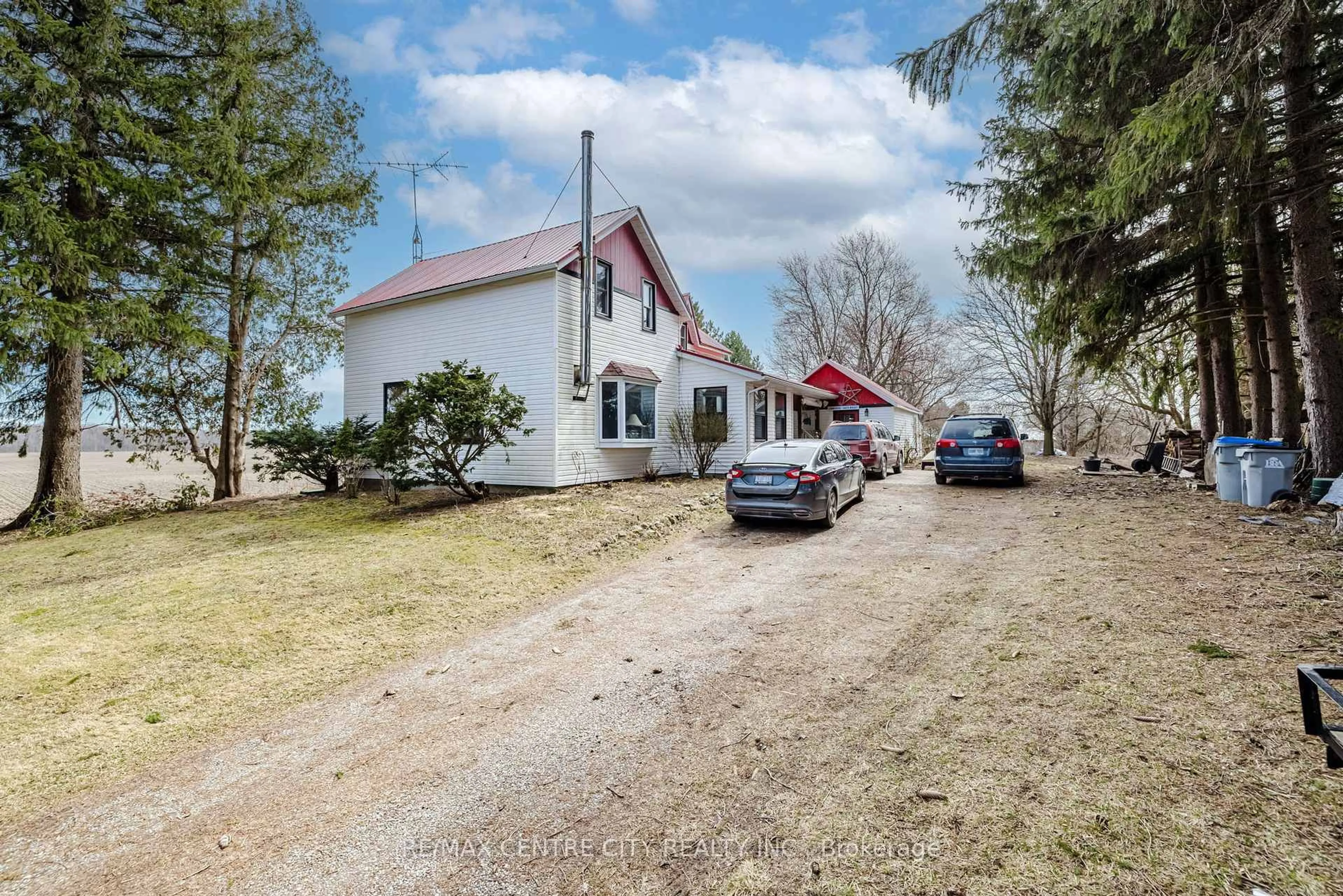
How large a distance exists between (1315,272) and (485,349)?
1631cm

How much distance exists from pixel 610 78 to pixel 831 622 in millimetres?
12522

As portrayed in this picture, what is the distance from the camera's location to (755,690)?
3709mm

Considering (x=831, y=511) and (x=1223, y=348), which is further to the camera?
(x=1223, y=348)

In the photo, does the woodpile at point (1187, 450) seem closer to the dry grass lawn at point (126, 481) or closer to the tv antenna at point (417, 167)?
the tv antenna at point (417, 167)

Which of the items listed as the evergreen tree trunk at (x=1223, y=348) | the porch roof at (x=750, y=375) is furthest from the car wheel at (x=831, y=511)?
the evergreen tree trunk at (x=1223, y=348)

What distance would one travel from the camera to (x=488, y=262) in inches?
626

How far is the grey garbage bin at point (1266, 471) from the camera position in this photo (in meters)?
8.73

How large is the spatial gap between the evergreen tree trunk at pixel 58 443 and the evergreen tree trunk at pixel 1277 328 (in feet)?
79.3

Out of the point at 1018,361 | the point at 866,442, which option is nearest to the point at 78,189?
the point at 866,442

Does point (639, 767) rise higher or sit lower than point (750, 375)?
lower

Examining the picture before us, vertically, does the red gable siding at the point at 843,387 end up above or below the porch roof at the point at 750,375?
above

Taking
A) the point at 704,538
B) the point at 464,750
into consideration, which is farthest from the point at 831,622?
the point at 704,538

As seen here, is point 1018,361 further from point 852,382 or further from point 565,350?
point 565,350

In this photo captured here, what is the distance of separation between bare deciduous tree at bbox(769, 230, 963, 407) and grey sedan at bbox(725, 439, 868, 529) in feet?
109
